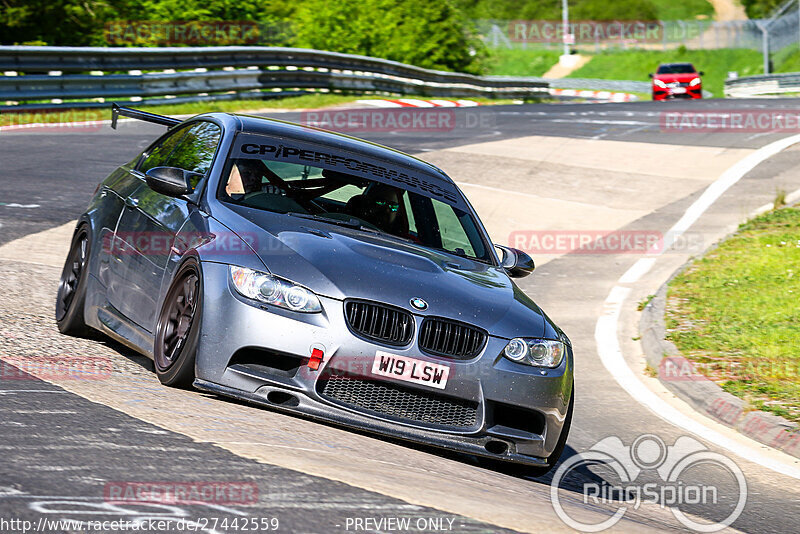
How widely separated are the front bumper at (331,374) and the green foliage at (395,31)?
3743cm

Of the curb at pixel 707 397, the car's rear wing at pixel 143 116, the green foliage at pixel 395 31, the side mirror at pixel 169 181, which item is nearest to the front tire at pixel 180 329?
the side mirror at pixel 169 181

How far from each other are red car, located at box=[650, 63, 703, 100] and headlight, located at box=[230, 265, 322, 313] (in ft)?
131

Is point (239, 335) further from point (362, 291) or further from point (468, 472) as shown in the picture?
point (468, 472)

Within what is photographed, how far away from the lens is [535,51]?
314 feet

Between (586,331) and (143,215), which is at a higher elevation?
(143,215)

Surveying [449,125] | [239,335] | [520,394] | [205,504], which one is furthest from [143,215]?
[449,125]

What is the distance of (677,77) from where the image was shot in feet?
142

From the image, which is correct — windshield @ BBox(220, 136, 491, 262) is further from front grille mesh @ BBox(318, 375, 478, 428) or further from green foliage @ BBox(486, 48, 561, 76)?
green foliage @ BBox(486, 48, 561, 76)

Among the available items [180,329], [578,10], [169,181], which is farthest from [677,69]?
[578,10]

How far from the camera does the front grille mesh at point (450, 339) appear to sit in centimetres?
541

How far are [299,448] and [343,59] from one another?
25.9 meters

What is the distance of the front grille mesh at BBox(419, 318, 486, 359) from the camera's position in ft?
17.8
